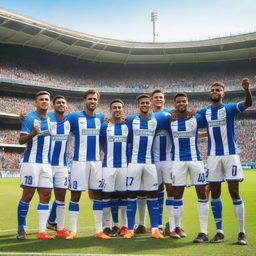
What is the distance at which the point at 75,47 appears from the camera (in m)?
39.2

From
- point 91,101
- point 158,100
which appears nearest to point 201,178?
point 158,100

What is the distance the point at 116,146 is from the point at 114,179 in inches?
22.3

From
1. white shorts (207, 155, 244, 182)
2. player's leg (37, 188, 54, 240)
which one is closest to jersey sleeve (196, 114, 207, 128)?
white shorts (207, 155, 244, 182)

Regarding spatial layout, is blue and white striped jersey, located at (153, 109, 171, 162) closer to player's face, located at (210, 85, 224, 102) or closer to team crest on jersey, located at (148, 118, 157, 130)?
team crest on jersey, located at (148, 118, 157, 130)

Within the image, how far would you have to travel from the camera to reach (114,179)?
6086 mm

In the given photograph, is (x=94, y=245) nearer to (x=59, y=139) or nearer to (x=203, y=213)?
(x=203, y=213)

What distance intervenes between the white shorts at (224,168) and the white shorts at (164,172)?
895 mm

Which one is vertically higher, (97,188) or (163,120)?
(163,120)

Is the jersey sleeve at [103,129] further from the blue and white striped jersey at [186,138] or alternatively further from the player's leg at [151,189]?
the blue and white striped jersey at [186,138]

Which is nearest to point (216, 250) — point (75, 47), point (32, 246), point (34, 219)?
point (32, 246)

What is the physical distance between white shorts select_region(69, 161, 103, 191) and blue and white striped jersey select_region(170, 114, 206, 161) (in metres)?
1.30

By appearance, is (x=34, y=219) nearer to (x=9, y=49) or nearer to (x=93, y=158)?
(x=93, y=158)

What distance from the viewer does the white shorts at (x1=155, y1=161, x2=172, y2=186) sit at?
6.39 metres

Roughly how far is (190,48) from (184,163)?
122 feet
